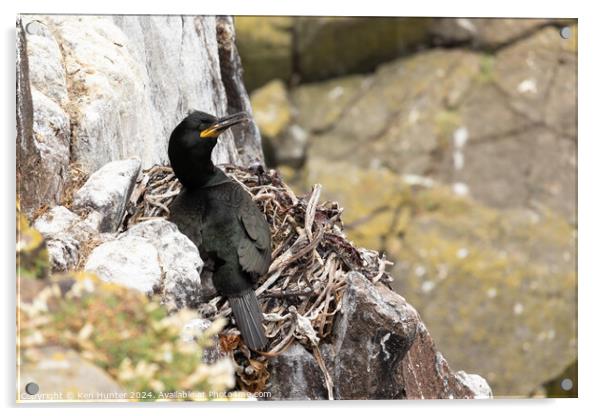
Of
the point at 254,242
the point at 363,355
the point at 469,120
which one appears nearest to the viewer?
the point at 363,355

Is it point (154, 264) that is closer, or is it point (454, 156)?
point (154, 264)

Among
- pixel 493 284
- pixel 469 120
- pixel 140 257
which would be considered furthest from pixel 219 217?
pixel 493 284

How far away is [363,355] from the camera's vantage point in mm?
4391

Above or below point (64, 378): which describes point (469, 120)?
above

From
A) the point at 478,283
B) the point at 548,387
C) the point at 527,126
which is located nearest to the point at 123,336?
the point at 548,387

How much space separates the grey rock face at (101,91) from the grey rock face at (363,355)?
1158 millimetres

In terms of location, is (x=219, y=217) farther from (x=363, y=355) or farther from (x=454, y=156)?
(x=454, y=156)

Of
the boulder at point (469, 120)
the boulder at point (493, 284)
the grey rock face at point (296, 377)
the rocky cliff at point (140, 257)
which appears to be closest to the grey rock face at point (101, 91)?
the rocky cliff at point (140, 257)

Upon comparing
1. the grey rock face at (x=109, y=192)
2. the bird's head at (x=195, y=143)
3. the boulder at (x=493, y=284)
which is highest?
the bird's head at (x=195, y=143)

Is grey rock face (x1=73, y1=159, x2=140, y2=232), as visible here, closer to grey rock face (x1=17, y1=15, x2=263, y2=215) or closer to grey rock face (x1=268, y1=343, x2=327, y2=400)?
grey rock face (x1=17, y1=15, x2=263, y2=215)

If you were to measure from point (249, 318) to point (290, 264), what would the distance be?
0.41m

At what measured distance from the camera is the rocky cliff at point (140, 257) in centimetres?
420

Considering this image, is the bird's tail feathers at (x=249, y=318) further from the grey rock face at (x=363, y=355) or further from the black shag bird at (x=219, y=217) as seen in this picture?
the grey rock face at (x=363, y=355)

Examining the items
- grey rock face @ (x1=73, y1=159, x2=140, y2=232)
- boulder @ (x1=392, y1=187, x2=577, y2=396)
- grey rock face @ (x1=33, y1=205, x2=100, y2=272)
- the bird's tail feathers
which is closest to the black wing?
the bird's tail feathers
